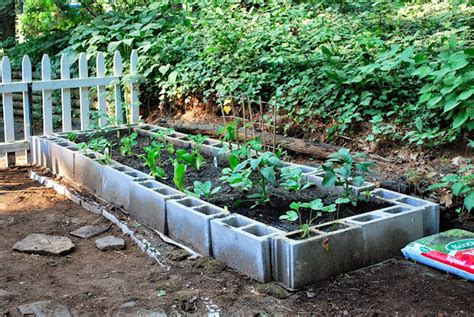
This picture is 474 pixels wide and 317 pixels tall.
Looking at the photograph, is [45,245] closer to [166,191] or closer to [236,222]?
[166,191]

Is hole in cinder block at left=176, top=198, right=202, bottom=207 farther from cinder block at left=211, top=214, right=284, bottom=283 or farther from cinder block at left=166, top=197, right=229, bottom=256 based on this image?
cinder block at left=211, top=214, right=284, bottom=283

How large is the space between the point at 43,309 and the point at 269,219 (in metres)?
1.62

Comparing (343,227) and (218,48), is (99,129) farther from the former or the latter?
(343,227)

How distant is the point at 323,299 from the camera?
3385 mm

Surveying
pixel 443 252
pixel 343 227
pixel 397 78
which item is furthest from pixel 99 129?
pixel 443 252

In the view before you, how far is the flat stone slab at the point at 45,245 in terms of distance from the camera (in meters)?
4.21

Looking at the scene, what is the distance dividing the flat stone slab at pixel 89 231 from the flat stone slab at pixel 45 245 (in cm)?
12

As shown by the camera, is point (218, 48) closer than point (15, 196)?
No

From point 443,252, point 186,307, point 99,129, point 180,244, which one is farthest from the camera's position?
point 99,129

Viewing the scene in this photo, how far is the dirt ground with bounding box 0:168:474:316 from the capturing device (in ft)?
10.8

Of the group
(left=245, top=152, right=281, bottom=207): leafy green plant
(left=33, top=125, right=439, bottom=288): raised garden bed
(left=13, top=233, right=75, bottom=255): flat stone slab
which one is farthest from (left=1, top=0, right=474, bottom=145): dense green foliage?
(left=13, top=233, right=75, bottom=255): flat stone slab

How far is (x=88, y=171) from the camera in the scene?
220 inches

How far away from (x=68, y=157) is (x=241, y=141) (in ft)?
5.78

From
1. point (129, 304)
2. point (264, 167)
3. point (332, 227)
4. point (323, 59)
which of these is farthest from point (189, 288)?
point (323, 59)
